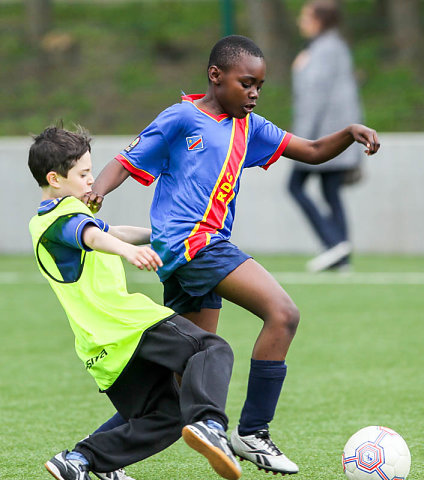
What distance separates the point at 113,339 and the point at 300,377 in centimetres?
241

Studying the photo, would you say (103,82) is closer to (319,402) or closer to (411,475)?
(319,402)

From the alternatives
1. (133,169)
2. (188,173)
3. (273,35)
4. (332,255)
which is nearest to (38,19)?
(273,35)

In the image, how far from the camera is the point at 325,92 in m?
9.61

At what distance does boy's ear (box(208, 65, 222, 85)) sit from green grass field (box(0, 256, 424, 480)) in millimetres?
1531

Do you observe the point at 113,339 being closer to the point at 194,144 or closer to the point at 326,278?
the point at 194,144

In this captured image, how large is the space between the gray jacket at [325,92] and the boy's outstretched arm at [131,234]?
225 inches

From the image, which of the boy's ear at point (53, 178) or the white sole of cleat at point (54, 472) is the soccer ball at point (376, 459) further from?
the boy's ear at point (53, 178)

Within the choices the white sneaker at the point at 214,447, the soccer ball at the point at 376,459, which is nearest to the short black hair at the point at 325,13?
the soccer ball at the point at 376,459

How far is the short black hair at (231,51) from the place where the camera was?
3.87 meters

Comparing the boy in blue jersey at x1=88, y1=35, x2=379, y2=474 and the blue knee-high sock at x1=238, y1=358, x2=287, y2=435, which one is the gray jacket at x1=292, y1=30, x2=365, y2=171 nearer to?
the boy in blue jersey at x1=88, y1=35, x2=379, y2=474

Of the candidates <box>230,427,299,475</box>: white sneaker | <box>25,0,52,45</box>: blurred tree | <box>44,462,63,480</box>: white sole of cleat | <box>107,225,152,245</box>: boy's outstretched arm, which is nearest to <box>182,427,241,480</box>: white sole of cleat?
<box>230,427,299,475</box>: white sneaker

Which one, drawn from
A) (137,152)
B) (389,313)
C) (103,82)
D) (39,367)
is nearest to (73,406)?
(39,367)

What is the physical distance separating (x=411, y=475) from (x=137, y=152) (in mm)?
1618

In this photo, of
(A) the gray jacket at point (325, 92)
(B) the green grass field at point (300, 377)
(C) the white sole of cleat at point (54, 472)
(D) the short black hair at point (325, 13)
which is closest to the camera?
(C) the white sole of cleat at point (54, 472)
